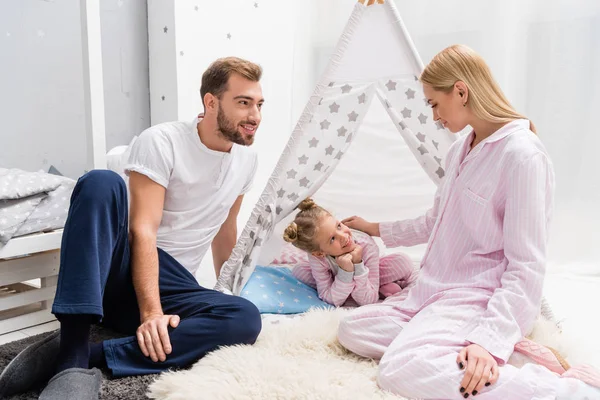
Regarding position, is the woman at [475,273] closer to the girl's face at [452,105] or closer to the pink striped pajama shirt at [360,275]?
the girl's face at [452,105]

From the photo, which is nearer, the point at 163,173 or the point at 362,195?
the point at 163,173

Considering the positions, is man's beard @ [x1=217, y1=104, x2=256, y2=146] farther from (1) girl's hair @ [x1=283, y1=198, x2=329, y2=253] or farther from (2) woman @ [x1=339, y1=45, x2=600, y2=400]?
(2) woman @ [x1=339, y1=45, x2=600, y2=400]

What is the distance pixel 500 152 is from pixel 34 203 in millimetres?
1433

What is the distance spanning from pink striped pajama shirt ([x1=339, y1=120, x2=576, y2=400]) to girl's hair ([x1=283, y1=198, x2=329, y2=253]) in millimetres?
426

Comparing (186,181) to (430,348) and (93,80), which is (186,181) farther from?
(430,348)

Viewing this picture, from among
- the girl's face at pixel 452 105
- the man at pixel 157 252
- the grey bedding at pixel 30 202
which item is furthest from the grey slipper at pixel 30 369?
the girl's face at pixel 452 105

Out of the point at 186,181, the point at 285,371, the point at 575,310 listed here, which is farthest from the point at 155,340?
the point at 575,310

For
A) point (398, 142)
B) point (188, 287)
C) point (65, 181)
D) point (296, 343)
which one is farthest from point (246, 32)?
point (296, 343)

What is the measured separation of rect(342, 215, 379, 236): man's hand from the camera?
1.91m

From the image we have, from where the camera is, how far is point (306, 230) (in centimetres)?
192

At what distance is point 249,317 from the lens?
1496 mm

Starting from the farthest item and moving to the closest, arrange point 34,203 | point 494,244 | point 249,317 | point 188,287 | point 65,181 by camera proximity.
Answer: point 65,181
point 34,203
point 188,287
point 249,317
point 494,244

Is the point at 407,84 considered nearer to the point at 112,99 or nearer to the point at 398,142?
the point at 398,142

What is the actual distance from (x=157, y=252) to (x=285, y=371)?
0.53 metres
